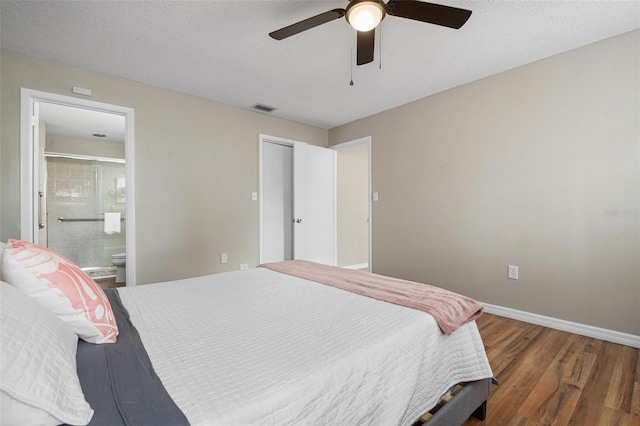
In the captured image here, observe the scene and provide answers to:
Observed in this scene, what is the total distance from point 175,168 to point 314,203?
1954 millimetres

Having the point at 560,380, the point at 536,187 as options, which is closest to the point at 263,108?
the point at 536,187

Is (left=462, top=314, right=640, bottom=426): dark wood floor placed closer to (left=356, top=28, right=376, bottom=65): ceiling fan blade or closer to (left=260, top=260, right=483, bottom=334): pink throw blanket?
(left=260, top=260, right=483, bottom=334): pink throw blanket

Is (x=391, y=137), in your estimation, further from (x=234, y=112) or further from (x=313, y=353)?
(x=313, y=353)

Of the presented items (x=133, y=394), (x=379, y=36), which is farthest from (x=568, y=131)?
(x=133, y=394)

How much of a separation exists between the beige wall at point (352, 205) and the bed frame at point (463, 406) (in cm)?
350

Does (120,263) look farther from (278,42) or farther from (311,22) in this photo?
(311,22)

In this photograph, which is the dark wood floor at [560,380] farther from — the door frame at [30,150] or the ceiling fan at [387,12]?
the door frame at [30,150]

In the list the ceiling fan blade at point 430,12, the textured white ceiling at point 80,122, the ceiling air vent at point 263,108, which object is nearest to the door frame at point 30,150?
the textured white ceiling at point 80,122

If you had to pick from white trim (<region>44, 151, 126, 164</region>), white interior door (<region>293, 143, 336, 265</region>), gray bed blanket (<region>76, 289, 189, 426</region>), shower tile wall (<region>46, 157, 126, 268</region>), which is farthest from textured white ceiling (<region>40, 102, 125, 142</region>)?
gray bed blanket (<region>76, 289, 189, 426</region>)

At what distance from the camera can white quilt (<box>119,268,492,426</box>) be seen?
2.44ft

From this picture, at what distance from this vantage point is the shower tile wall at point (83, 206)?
15.3 feet

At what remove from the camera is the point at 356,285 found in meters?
1.68

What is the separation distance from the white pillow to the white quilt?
20 centimetres

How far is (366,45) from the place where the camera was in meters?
1.87
